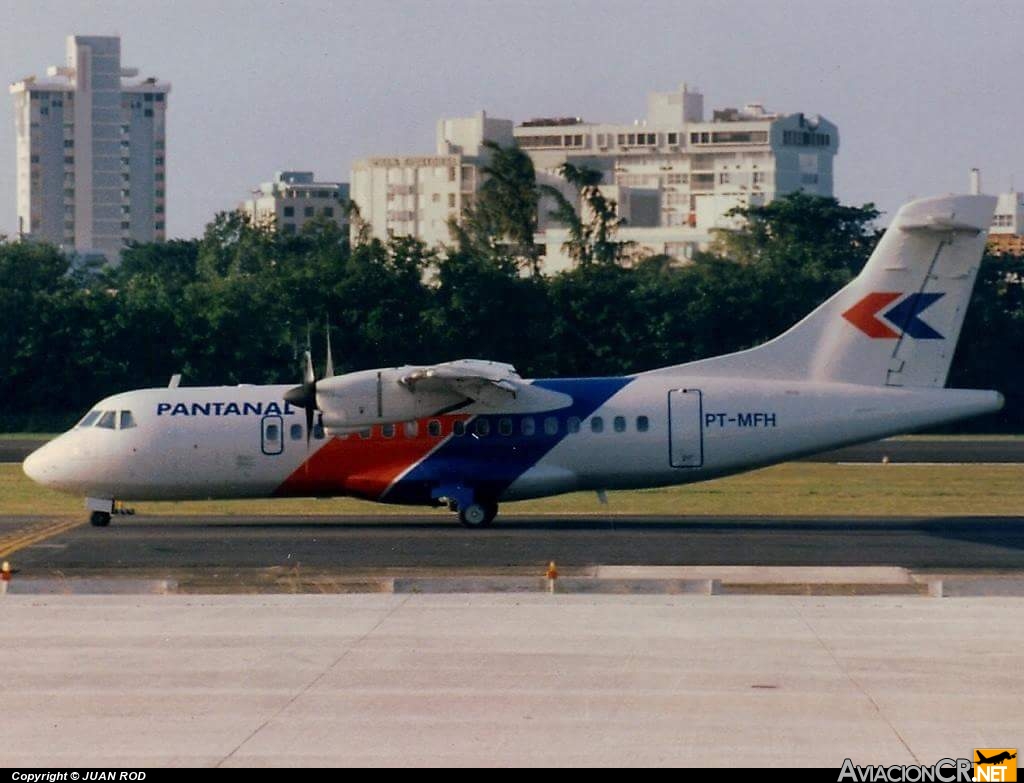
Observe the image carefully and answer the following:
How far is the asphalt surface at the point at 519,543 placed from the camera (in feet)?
88.4

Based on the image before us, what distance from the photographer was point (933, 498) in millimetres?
37781

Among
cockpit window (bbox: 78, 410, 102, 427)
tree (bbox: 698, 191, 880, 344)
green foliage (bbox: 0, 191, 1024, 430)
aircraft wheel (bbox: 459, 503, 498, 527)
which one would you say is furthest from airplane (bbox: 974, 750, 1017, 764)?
tree (bbox: 698, 191, 880, 344)

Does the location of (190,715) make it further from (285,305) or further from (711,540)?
(285,305)

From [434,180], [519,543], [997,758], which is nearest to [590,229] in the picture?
[519,543]

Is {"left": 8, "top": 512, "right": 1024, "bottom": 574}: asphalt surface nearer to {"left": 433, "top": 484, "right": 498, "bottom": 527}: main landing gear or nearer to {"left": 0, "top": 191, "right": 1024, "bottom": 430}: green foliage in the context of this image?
{"left": 433, "top": 484, "right": 498, "bottom": 527}: main landing gear

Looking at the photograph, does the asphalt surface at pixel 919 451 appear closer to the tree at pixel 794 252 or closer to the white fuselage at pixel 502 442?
the tree at pixel 794 252

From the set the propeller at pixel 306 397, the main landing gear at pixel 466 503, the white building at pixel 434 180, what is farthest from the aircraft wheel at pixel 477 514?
the white building at pixel 434 180

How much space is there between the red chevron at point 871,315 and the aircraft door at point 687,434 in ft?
11.1

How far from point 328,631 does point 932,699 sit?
24.8ft

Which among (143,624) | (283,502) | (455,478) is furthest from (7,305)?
(143,624)

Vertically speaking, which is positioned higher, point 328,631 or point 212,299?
point 212,299

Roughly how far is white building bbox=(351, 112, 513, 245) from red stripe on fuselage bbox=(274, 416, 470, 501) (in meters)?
151

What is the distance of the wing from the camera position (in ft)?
102

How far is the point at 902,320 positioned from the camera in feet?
105
